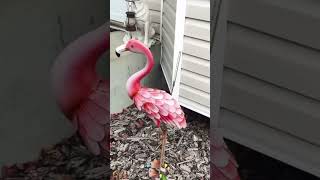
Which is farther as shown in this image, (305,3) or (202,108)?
(202,108)

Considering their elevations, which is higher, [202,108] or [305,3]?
[305,3]

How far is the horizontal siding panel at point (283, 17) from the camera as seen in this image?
934mm

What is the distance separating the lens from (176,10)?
112 centimetres

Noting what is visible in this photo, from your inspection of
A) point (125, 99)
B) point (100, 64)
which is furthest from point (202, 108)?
point (100, 64)

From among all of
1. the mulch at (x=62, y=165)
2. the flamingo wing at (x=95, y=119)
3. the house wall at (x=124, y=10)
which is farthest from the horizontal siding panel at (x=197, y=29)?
the mulch at (x=62, y=165)

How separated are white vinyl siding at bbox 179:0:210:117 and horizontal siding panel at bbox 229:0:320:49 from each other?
0.34 feet

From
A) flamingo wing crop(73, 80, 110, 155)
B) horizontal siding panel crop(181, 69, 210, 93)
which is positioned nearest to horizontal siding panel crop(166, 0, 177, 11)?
horizontal siding panel crop(181, 69, 210, 93)

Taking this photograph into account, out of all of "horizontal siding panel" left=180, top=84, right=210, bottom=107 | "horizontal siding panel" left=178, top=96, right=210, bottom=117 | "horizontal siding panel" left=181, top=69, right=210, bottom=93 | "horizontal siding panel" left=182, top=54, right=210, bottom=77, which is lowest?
"horizontal siding panel" left=178, top=96, right=210, bottom=117

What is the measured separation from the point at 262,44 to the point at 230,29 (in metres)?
0.10

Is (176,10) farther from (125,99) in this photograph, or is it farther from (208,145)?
(208,145)

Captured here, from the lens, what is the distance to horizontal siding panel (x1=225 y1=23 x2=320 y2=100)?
3.27 ft

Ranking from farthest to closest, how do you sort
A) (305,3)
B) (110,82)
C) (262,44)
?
(110,82)
(262,44)
(305,3)

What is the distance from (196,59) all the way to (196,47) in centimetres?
4

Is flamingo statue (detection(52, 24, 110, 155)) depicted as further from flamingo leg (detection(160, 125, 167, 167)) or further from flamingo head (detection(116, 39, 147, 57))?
flamingo leg (detection(160, 125, 167, 167))
